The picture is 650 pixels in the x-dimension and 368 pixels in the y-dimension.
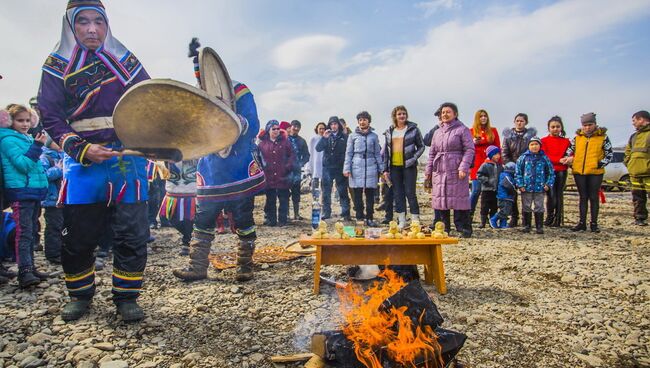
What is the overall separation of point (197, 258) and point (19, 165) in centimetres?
219

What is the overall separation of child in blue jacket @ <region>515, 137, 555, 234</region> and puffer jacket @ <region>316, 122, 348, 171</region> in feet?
13.0

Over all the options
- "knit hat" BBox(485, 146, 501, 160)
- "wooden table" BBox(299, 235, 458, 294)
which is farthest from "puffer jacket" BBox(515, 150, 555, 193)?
"wooden table" BBox(299, 235, 458, 294)

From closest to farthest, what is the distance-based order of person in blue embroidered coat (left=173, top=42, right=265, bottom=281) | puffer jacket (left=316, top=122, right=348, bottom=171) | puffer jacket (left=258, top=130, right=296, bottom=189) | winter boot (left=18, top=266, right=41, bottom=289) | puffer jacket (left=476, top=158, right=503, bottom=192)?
winter boot (left=18, top=266, right=41, bottom=289)
person in blue embroidered coat (left=173, top=42, right=265, bottom=281)
puffer jacket (left=476, top=158, right=503, bottom=192)
puffer jacket (left=258, top=130, right=296, bottom=189)
puffer jacket (left=316, top=122, right=348, bottom=171)

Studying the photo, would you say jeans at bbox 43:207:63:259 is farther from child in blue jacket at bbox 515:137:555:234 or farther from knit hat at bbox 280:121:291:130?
child in blue jacket at bbox 515:137:555:234

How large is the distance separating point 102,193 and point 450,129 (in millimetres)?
5269

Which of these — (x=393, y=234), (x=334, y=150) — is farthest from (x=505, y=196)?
(x=393, y=234)

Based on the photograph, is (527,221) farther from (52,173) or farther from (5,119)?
(5,119)

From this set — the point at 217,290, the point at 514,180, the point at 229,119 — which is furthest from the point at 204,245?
the point at 514,180

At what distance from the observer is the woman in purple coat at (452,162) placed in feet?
20.0

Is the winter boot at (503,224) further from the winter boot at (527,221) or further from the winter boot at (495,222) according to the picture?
the winter boot at (527,221)

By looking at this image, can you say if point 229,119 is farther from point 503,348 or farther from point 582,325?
point 582,325

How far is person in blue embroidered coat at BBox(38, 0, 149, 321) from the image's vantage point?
9.23 ft

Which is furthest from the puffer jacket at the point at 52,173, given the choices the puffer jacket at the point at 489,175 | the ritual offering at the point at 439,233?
the puffer jacket at the point at 489,175

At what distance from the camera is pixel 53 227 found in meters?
4.91
